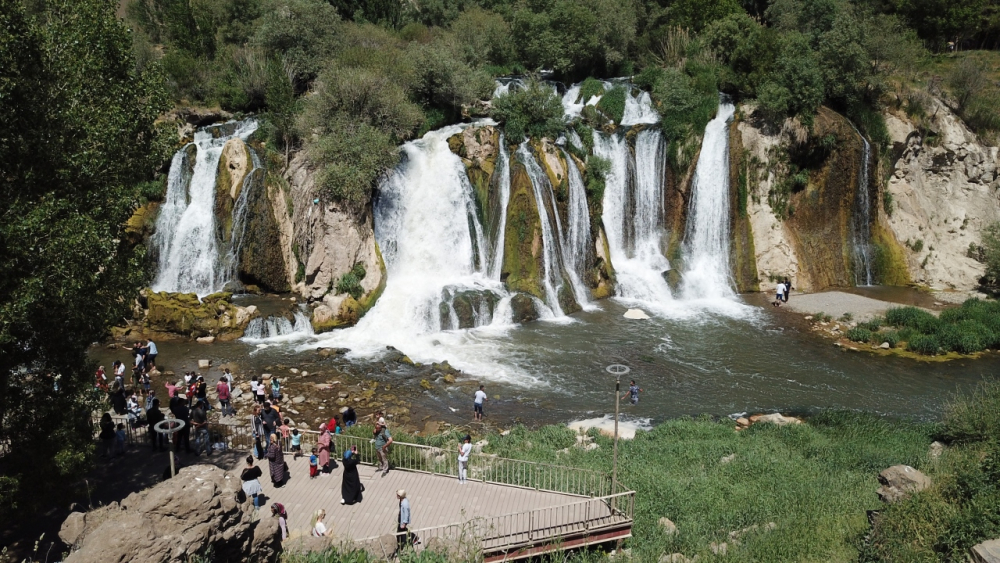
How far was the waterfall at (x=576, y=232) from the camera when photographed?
30.4m

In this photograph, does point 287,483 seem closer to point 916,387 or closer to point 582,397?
point 582,397

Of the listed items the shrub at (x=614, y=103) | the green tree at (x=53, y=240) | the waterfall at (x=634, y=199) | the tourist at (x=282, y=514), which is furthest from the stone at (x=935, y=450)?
the shrub at (x=614, y=103)

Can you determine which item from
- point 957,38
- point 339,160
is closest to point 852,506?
point 339,160

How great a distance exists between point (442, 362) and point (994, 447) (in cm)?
1568

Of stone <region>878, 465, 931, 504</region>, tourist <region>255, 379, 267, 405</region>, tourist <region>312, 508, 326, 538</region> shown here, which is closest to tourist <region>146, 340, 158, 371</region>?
tourist <region>255, 379, 267, 405</region>

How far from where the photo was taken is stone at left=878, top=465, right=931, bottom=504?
11281 mm

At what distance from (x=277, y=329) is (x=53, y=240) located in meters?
15.1

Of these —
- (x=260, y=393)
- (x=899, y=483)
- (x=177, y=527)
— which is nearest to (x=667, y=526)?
(x=899, y=483)

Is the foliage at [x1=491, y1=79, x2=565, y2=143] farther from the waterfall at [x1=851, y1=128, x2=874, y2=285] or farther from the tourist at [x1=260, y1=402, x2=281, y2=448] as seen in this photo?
the tourist at [x1=260, y1=402, x2=281, y2=448]

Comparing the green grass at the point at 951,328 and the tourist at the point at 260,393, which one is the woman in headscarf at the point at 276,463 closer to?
the tourist at the point at 260,393

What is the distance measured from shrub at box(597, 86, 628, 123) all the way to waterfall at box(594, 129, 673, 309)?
3.69 meters

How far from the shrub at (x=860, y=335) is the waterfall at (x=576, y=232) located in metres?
11.0

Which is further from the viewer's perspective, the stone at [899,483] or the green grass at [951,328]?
the green grass at [951,328]

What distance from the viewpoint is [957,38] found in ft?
143
